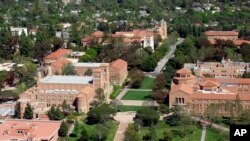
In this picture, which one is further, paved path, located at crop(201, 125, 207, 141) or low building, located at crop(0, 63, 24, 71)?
low building, located at crop(0, 63, 24, 71)

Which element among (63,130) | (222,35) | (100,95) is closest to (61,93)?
(100,95)

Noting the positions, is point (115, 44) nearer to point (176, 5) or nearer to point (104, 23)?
point (104, 23)

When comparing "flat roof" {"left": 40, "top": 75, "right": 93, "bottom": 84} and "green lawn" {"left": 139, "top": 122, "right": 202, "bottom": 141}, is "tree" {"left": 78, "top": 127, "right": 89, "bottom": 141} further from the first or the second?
"flat roof" {"left": 40, "top": 75, "right": 93, "bottom": 84}

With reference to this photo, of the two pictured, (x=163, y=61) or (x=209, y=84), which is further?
(x=163, y=61)

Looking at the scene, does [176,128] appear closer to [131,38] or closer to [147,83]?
[147,83]

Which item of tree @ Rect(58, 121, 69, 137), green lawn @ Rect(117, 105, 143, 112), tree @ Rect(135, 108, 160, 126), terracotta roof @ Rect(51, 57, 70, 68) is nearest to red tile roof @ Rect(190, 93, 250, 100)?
tree @ Rect(135, 108, 160, 126)

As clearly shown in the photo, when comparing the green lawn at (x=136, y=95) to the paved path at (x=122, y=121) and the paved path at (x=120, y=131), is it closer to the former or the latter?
the paved path at (x=122, y=121)
